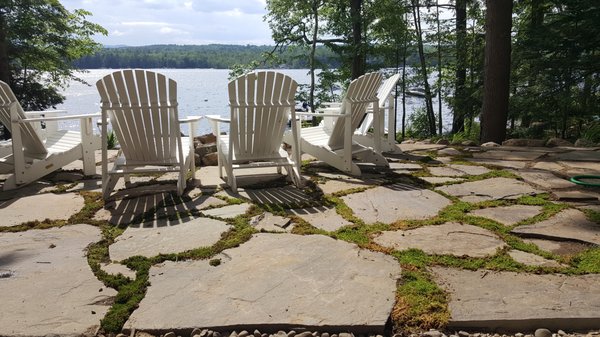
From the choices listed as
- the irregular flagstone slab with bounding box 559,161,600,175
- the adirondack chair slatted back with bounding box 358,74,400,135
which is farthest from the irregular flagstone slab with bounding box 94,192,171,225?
the irregular flagstone slab with bounding box 559,161,600,175

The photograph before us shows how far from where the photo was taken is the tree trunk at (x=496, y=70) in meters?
6.39

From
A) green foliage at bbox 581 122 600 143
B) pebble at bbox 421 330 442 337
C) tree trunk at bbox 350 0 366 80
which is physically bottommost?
pebble at bbox 421 330 442 337

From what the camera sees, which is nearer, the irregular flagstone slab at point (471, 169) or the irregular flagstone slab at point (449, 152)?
the irregular flagstone slab at point (471, 169)

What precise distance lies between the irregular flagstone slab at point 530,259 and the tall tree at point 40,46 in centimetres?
947

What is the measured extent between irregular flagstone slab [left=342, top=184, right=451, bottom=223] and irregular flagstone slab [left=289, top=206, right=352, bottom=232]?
154 mm

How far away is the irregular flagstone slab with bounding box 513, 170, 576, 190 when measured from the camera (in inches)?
153

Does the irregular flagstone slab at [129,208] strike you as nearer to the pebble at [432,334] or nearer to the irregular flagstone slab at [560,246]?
the pebble at [432,334]

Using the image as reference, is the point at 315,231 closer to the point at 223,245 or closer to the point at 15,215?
the point at 223,245

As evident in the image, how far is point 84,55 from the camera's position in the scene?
38.9 ft

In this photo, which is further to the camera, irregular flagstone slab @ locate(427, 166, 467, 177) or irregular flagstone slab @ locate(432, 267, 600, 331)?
irregular flagstone slab @ locate(427, 166, 467, 177)

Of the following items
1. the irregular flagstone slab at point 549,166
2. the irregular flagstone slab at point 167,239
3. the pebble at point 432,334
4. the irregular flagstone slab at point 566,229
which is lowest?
the pebble at point 432,334

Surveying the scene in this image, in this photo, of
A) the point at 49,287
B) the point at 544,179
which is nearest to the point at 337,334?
the point at 49,287

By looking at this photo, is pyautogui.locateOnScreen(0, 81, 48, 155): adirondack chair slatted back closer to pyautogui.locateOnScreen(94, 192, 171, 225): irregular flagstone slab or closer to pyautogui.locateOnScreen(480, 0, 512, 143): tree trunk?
pyautogui.locateOnScreen(94, 192, 171, 225): irregular flagstone slab

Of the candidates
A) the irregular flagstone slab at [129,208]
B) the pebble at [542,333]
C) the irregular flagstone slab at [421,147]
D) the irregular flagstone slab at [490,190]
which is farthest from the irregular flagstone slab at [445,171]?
the pebble at [542,333]
